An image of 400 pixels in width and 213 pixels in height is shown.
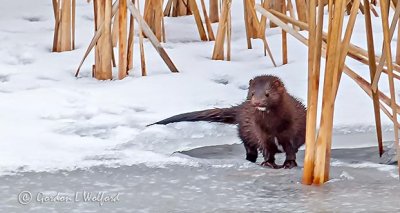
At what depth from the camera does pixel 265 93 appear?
412cm

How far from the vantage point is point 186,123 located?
444cm

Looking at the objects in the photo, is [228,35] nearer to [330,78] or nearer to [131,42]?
[131,42]

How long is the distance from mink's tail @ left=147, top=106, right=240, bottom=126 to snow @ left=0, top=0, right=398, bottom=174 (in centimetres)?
7

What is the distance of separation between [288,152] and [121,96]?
1.03m

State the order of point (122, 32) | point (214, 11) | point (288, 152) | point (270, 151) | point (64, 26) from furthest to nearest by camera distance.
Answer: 1. point (214, 11)
2. point (64, 26)
3. point (122, 32)
4. point (270, 151)
5. point (288, 152)

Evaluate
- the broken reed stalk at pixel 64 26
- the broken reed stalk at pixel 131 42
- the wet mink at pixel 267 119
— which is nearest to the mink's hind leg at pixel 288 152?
the wet mink at pixel 267 119

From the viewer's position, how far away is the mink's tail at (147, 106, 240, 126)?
4.23m

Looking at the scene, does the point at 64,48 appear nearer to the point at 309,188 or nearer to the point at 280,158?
the point at 280,158

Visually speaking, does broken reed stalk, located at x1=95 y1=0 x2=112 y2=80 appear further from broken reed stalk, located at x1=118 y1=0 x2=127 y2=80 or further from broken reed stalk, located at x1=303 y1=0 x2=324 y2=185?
broken reed stalk, located at x1=303 y1=0 x2=324 y2=185

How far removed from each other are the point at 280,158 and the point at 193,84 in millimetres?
765

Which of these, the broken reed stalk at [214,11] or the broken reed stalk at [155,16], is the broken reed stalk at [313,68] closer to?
the broken reed stalk at [155,16]

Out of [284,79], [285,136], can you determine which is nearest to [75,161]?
[285,136]

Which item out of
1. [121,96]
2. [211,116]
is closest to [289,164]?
[211,116]

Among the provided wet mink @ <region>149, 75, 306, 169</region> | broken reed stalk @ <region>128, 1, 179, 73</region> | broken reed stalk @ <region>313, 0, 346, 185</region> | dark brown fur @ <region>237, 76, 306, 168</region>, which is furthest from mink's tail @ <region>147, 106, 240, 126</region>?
broken reed stalk @ <region>313, 0, 346, 185</region>
